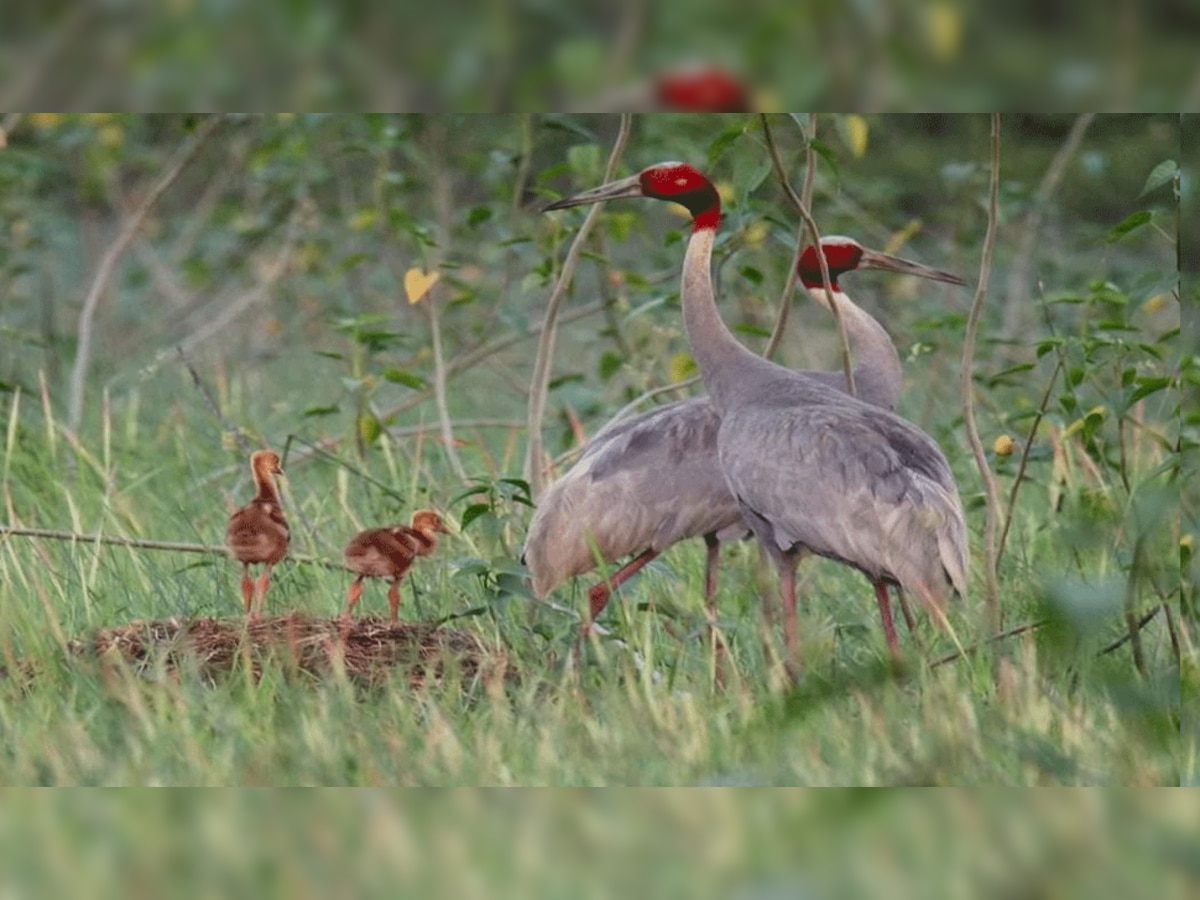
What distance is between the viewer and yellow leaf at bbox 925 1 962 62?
175cm

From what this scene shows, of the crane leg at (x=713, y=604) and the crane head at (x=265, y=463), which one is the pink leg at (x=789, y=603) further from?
the crane head at (x=265, y=463)

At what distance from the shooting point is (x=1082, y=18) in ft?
5.75

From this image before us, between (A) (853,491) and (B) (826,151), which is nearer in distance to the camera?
(A) (853,491)

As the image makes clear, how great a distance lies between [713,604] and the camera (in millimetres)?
3193

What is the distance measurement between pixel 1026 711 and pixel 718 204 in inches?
36.3

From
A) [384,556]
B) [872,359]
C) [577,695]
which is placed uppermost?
[872,359]

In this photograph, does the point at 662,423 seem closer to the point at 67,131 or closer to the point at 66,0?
the point at 66,0

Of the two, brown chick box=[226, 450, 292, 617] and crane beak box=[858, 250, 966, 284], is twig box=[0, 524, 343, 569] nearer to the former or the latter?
brown chick box=[226, 450, 292, 617]

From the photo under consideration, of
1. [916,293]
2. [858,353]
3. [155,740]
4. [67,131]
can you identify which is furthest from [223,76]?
[67,131]

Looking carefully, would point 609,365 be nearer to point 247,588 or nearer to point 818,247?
point 818,247

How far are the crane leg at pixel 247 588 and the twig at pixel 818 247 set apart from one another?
0.94m

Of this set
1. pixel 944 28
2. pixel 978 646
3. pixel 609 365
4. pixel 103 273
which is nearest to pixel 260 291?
pixel 103 273

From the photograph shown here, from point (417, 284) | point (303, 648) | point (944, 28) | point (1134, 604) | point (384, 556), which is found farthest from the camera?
point (417, 284)

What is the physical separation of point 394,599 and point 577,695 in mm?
388
